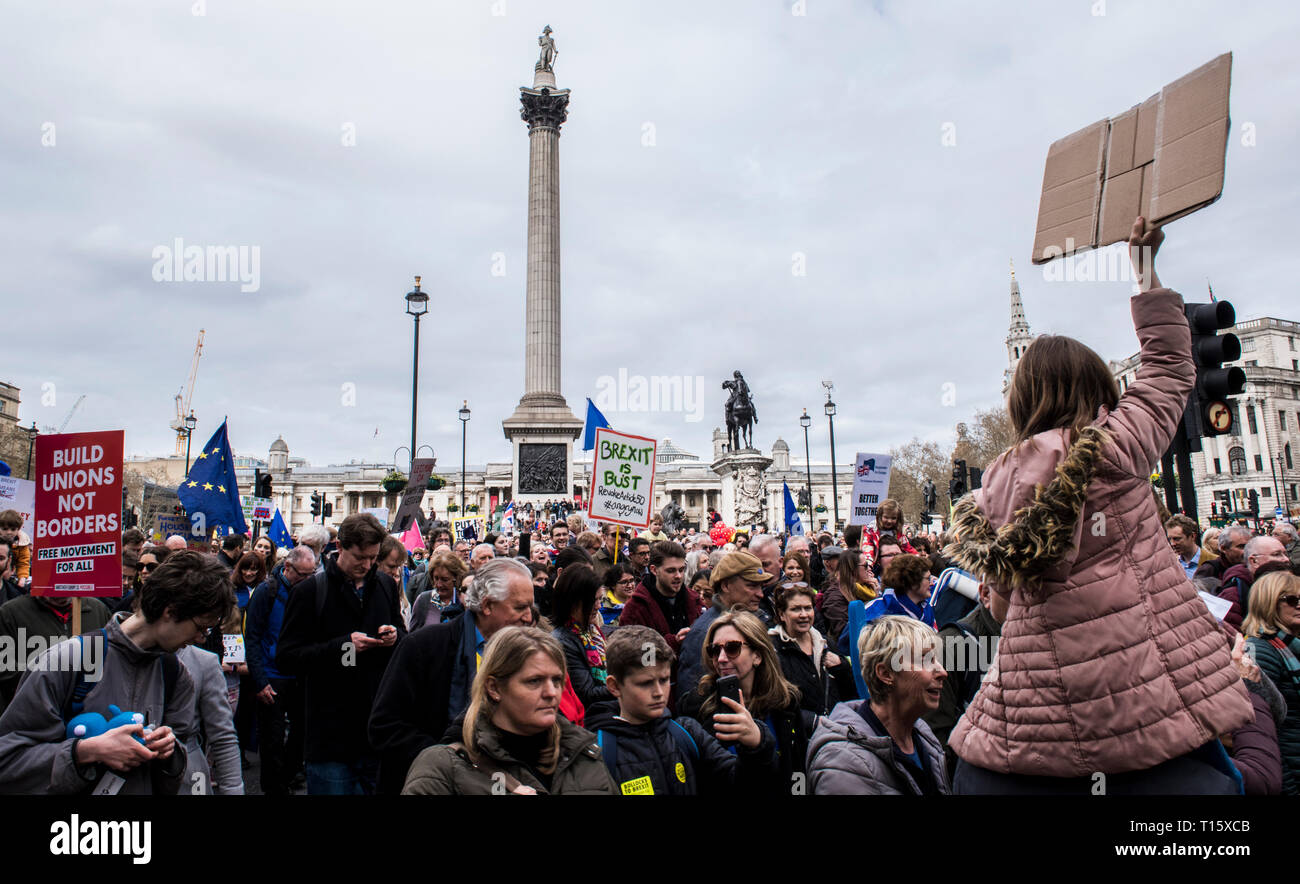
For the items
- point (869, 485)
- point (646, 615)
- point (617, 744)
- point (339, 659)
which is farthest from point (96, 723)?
point (869, 485)

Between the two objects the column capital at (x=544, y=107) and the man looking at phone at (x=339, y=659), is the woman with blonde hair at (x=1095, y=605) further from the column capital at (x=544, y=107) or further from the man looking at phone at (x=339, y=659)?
the column capital at (x=544, y=107)

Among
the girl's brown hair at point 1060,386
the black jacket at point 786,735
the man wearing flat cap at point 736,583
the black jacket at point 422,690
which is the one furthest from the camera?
the man wearing flat cap at point 736,583

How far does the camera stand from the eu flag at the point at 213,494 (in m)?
12.5

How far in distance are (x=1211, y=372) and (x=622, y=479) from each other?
20.5 feet

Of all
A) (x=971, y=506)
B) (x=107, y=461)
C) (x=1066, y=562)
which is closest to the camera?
(x=1066, y=562)

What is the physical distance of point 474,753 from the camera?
2.99 meters

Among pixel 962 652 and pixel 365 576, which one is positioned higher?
pixel 365 576

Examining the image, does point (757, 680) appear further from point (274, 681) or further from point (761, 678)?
point (274, 681)

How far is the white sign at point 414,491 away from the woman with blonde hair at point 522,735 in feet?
42.1

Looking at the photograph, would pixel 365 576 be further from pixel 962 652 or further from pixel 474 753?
pixel 962 652

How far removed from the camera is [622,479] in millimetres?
10430

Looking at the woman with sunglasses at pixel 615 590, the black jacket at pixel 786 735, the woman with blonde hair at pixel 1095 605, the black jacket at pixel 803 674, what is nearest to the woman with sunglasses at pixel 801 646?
the black jacket at pixel 803 674
